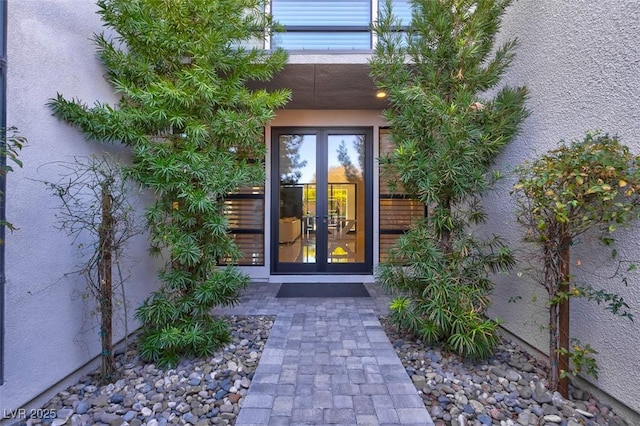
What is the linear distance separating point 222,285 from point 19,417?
143 cm

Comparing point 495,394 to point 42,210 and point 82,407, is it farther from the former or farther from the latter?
point 42,210

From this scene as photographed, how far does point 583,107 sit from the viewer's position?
2084 millimetres

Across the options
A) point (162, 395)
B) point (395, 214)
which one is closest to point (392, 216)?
point (395, 214)

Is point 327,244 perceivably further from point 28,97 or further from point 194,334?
point 28,97

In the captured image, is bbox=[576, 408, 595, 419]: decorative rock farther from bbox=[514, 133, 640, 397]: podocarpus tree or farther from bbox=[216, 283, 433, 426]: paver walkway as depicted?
bbox=[216, 283, 433, 426]: paver walkway

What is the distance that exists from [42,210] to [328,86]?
332cm

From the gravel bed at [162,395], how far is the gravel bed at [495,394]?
1374mm

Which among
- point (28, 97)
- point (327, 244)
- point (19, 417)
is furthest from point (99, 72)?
point (327, 244)

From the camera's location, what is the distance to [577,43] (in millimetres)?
2129

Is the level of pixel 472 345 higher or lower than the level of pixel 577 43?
lower

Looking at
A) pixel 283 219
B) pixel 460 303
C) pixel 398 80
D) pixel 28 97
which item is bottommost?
pixel 460 303

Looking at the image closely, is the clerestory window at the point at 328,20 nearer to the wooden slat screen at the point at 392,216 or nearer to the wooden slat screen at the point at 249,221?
the wooden slat screen at the point at 392,216

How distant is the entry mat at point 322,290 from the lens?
4.31 meters

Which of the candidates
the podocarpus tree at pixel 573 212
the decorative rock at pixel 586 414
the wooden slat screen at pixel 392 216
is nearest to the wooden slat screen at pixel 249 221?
the wooden slat screen at pixel 392 216
